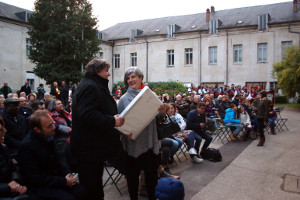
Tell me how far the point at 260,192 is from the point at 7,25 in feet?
92.5

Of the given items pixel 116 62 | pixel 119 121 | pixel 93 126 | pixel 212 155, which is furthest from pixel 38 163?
pixel 116 62

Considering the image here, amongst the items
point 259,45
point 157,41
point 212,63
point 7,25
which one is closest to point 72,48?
point 7,25

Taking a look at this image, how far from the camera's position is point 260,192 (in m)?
4.88

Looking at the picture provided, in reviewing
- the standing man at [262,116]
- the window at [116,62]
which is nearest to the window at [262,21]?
the window at [116,62]

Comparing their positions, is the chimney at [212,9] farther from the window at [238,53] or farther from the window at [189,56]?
the window at [238,53]

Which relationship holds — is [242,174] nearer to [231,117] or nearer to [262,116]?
[262,116]

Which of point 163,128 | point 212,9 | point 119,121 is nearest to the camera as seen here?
point 119,121

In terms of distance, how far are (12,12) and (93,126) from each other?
1212 inches

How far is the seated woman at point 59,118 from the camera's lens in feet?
18.0

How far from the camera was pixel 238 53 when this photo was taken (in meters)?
30.8

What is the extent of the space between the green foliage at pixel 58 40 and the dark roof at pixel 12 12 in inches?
199

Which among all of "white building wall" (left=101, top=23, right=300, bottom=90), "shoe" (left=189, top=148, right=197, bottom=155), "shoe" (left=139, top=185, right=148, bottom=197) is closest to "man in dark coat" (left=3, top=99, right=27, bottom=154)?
"shoe" (left=139, top=185, right=148, bottom=197)

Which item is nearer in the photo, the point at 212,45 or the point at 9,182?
the point at 9,182

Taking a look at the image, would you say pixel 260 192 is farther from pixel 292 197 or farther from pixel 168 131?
pixel 168 131
